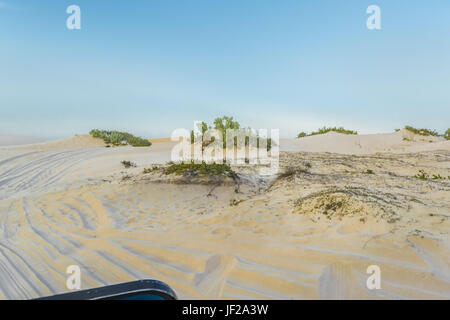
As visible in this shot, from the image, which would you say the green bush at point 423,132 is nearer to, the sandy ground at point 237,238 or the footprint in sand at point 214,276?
the sandy ground at point 237,238

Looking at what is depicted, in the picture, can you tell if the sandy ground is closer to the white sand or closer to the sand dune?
the sand dune

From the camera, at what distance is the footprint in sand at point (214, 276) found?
2771 millimetres

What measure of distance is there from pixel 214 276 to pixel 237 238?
976mm

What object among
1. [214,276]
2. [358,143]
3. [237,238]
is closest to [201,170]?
[237,238]

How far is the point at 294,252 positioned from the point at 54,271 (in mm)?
2860

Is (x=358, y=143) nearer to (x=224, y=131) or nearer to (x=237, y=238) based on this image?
(x=224, y=131)

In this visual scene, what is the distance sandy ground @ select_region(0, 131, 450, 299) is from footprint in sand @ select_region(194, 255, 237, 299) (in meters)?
0.02

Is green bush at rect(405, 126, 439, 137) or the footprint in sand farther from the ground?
green bush at rect(405, 126, 439, 137)

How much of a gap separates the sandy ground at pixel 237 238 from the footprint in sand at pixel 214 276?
16 mm

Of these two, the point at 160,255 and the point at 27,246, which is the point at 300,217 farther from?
the point at 27,246

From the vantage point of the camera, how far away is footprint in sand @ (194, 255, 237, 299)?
277 centimetres

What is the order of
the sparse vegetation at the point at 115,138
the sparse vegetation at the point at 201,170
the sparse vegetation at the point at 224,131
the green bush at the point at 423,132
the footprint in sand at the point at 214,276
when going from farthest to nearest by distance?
the sparse vegetation at the point at 115,138 → the green bush at the point at 423,132 → the sparse vegetation at the point at 224,131 → the sparse vegetation at the point at 201,170 → the footprint in sand at the point at 214,276

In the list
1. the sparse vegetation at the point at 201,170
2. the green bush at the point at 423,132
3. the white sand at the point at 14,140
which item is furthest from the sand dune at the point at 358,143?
the white sand at the point at 14,140

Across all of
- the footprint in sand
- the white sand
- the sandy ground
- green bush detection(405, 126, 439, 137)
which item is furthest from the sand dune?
the white sand
